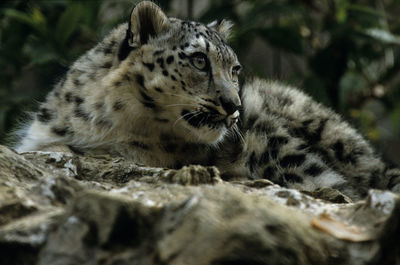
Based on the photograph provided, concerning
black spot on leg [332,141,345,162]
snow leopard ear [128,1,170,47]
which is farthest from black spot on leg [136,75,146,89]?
black spot on leg [332,141,345,162]

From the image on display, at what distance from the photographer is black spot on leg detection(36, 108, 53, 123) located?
14.4 feet

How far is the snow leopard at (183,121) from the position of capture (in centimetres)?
397

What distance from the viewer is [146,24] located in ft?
13.9

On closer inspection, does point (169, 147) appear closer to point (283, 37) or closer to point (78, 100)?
point (78, 100)

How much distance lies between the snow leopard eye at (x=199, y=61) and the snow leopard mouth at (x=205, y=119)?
1.03 feet

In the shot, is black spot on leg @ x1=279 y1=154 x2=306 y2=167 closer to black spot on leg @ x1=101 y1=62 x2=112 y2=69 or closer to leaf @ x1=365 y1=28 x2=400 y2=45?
black spot on leg @ x1=101 y1=62 x2=112 y2=69

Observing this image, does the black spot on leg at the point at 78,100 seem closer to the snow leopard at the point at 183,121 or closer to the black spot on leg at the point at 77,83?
the snow leopard at the point at 183,121

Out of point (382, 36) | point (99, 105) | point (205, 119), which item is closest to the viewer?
point (205, 119)

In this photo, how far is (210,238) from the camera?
1.97 metres

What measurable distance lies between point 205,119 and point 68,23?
10.9 ft

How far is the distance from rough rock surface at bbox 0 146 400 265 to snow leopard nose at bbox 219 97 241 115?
1325 millimetres

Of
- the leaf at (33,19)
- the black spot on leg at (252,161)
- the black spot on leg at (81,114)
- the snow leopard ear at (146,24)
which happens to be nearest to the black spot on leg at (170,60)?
the snow leopard ear at (146,24)

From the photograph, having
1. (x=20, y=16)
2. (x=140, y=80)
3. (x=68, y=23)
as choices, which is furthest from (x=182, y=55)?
(x=20, y=16)

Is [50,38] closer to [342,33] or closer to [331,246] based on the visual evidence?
[342,33]
